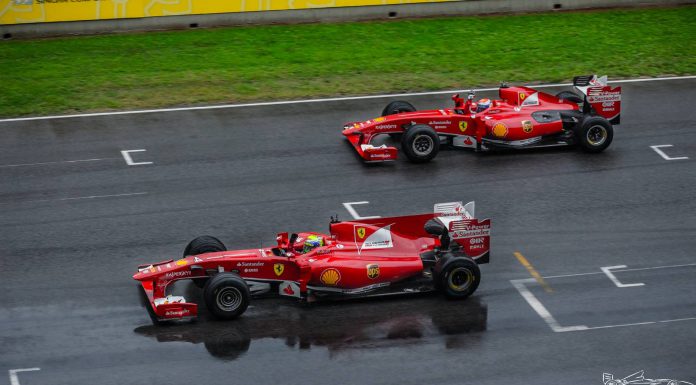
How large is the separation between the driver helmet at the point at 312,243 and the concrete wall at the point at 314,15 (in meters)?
14.5

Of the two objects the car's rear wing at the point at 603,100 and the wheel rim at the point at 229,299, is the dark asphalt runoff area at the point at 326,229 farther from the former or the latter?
the car's rear wing at the point at 603,100

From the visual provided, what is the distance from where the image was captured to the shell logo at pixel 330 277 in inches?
603

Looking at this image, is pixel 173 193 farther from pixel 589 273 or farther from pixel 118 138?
pixel 589 273

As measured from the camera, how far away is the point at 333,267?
50.3ft

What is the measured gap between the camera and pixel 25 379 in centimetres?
1366

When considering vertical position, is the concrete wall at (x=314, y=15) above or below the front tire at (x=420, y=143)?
above

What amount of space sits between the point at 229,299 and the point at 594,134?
30.2 feet

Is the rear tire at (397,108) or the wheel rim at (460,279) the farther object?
the rear tire at (397,108)

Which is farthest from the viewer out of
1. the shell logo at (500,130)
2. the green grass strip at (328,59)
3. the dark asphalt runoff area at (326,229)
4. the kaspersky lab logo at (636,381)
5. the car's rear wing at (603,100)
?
the green grass strip at (328,59)

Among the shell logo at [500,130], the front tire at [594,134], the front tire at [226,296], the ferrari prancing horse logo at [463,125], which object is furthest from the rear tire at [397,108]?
the front tire at [226,296]

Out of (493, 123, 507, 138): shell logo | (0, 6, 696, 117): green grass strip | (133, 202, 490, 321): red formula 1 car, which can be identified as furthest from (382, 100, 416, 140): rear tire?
(133, 202, 490, 321): red formula 1 car

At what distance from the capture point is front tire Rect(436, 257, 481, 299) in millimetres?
15359

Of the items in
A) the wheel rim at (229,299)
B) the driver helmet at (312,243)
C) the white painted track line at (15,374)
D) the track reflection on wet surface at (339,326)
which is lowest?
the white painted track line at (15,374)

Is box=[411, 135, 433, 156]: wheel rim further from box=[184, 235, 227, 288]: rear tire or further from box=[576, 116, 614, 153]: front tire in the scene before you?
box=[184, 235, 227, 288]: rear tire
